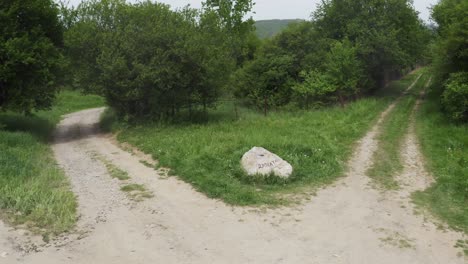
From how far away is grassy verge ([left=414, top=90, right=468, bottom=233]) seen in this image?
28.2 ft

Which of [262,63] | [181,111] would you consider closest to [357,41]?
[262,63]

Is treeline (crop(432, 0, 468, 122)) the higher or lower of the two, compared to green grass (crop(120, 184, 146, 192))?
higher

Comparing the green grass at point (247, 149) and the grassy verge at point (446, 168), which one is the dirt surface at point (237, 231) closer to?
the grassy verge at point (446, 168)

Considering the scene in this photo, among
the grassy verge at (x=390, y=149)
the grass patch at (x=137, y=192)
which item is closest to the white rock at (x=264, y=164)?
the grassy verge at (x=390, y=149)

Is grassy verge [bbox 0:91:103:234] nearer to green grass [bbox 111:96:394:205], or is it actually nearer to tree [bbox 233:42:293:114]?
green grass [bbox 111:96:394:205]

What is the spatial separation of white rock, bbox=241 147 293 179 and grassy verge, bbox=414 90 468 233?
3.40 metres

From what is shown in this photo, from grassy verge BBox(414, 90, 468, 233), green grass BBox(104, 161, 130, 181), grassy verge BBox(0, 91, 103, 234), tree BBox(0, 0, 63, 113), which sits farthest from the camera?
tree BBox(0, 0, 63, 113)

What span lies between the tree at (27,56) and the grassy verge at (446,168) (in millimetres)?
16955

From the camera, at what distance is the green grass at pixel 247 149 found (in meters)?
9.97

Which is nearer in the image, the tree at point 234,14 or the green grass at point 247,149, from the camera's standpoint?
the green grass at point 247,149

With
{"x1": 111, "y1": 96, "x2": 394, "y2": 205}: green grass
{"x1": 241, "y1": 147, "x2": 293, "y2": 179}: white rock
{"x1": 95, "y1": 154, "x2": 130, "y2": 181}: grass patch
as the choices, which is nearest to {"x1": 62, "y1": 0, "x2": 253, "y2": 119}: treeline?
{"x1": 111, "y1": 96, "x2": 394, "y2": 205}: green grass

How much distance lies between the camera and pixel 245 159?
11109 millimetres

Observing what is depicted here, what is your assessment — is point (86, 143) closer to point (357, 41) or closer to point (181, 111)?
point (181, 111)

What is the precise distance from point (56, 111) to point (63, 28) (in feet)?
47.8
